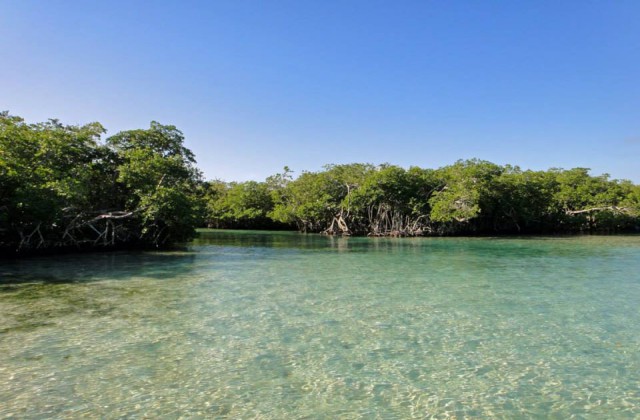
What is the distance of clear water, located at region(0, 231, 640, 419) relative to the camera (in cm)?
425

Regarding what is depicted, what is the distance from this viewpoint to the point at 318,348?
5.99m

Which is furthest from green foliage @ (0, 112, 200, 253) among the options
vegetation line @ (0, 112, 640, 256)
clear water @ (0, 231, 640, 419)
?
clear water @ (0, 231, 640, 419)

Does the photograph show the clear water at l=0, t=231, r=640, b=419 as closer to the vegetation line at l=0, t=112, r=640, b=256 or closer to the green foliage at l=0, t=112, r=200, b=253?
the green foliage at l=0, t=112, r=200, b=253

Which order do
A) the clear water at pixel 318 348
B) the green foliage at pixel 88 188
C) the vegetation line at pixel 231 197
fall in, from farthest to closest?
the vegetation line at pixel 231 197, the green foliage at pixel 88 188, the clear water at pixel 318 348

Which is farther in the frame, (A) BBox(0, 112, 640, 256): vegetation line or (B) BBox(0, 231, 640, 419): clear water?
(A) BBox(0, 112, 640, 256): vegetation line

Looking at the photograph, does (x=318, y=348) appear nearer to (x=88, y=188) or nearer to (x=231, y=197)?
(x=88, y=188)

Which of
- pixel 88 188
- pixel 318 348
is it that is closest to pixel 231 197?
pixel 88 188

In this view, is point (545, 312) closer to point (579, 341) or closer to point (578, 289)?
point (579, 341)

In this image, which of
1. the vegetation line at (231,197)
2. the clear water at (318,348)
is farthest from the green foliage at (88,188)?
the clear water at (318,348)

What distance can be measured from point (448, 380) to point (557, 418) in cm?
119

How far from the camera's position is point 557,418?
12.9ft

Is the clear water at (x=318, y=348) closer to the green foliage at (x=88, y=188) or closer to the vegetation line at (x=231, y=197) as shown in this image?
the green foliage at (x=88, y=188)

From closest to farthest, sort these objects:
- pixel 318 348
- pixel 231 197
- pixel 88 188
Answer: pixel 318 348 < pixel 88 188 < pixel 231 197

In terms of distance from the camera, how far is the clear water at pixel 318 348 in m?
4.25
